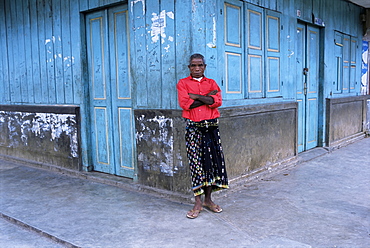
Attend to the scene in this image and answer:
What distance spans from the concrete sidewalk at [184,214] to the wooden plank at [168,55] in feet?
4.27

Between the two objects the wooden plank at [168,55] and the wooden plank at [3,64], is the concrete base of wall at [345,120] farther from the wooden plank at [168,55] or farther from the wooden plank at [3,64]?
the wooden plank at [3,64]

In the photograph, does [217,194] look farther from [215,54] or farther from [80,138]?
[80,138]

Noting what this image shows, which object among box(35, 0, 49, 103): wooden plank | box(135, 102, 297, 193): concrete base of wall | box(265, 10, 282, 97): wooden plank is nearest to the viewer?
box(135, 102, 297, 193): concrete base of wall

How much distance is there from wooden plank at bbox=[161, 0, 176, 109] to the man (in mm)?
599

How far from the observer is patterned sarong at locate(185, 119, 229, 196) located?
3.65 meters

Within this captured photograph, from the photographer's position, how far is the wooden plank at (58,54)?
5660 millimetres

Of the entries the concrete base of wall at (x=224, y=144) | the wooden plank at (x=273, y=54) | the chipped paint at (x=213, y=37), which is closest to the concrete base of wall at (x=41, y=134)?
the concrete base of wall at (x=224, y=144)

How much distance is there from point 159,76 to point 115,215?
1747 mm

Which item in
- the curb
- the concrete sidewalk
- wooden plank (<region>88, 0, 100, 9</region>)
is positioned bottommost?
the curb

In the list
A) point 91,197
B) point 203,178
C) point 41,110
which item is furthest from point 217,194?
point 41,110

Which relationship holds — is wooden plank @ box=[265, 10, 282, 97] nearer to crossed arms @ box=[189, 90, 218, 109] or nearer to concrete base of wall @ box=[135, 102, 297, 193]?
concrete base of wall @ box=[135, 102, 297, 193]

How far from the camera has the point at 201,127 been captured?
3.62m

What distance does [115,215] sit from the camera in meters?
3.81

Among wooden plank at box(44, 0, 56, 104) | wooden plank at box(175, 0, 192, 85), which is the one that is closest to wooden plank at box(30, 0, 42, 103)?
wooden plank at box(44, 0, 56, 104)
